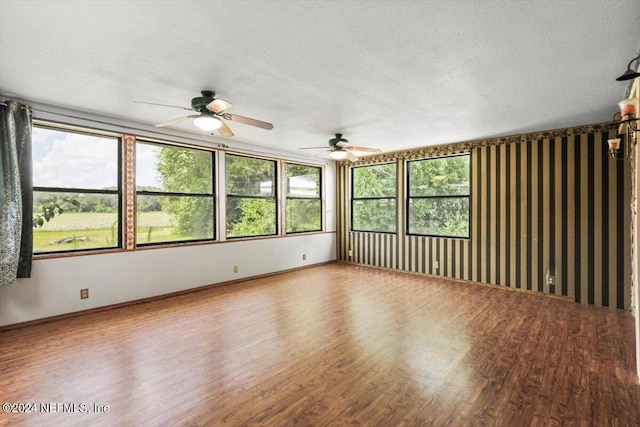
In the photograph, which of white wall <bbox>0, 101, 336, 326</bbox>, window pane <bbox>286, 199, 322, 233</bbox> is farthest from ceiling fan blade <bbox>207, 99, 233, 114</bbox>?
window pane <bbox>286, 199, 322, 233</bbox>

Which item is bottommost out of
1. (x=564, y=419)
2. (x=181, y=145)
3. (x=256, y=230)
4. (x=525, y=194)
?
(x=564, y=419)

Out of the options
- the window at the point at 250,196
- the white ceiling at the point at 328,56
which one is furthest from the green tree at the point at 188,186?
the white ceiling at the point at 328,56

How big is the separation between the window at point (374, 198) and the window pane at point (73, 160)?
16.1ft

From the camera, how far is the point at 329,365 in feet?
8.86

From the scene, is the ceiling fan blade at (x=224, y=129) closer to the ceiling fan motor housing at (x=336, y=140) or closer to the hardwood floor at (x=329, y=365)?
the ceiling fan motor housing at (x=336, y=140)

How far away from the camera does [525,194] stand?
16.6 ft

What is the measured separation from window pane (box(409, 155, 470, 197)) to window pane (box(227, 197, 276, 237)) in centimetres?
296

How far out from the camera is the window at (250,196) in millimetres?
5734

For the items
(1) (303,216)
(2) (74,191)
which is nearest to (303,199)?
(1) (303,216)

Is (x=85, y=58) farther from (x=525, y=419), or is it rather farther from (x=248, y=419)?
(x=525, y=419)

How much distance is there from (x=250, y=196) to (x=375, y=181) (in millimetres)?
2861

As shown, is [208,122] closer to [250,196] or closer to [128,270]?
[128,270]

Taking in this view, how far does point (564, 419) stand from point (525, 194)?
3877mm

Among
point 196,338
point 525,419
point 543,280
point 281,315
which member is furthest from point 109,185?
point 543,280
